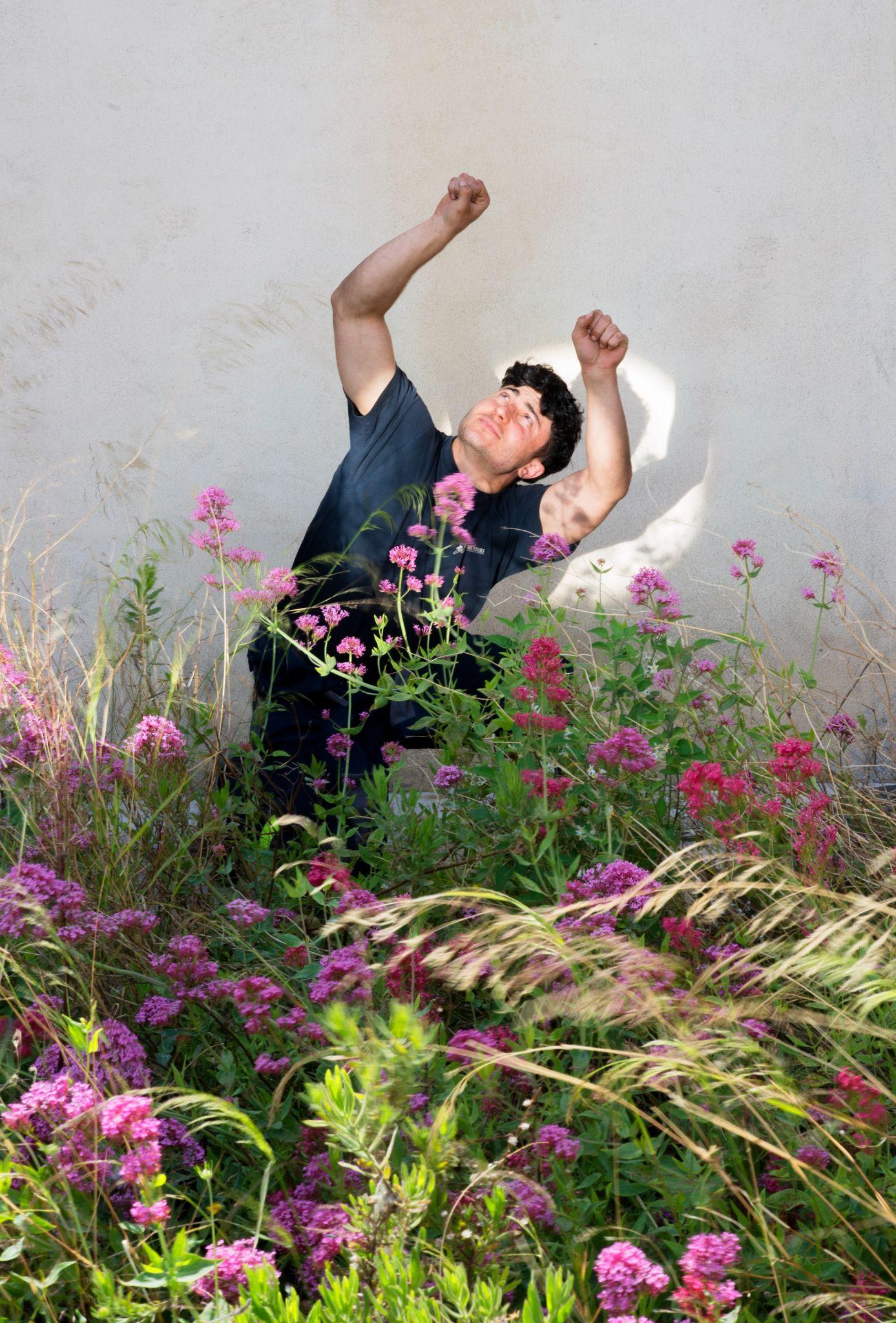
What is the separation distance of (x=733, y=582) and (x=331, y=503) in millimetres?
1621

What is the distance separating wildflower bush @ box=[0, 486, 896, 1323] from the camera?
38.1 inches

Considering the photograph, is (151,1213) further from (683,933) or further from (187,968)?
(683,933)

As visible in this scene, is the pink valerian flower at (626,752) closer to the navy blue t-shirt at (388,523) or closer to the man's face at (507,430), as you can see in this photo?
the navy blue t-shirt at (388,523)

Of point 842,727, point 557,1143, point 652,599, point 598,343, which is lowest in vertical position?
point 557,1143

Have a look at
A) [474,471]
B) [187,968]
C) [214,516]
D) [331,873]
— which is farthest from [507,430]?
[187,968]

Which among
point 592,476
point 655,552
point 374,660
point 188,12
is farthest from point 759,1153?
point 188,12

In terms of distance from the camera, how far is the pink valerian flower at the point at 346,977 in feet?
4.06

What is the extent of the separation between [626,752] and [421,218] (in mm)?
2689

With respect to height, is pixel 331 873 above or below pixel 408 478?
below

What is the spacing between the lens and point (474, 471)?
321cm

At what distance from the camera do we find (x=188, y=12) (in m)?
3.62

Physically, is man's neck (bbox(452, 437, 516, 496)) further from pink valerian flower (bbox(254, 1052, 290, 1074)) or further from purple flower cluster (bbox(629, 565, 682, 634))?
pink valerian flower (bbox(254, 1052, 290, 1074))

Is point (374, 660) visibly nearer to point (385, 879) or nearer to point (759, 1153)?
point (385, 879)

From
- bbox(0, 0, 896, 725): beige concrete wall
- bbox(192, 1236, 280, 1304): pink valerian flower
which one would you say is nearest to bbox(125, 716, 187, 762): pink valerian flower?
bbox(192, 1236, 280, 1304): pink valerian flower
